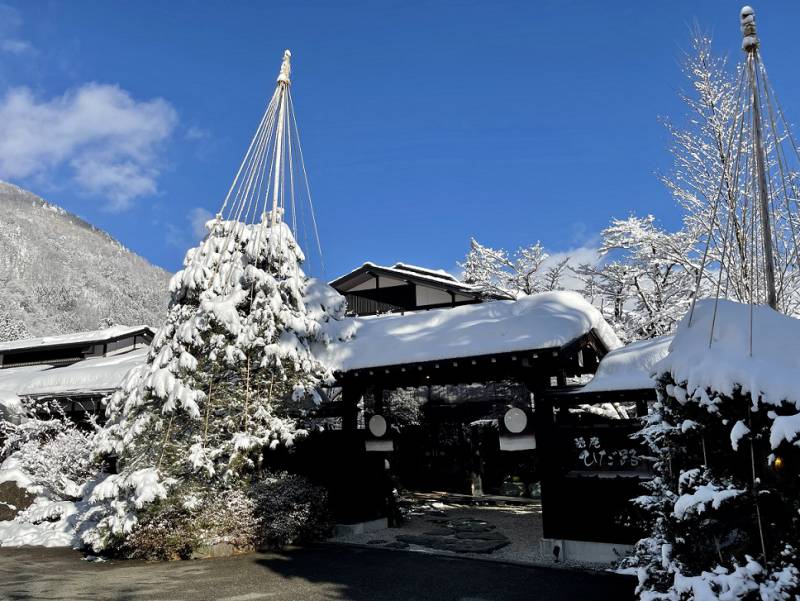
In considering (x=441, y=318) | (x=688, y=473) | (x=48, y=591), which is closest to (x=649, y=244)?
(x=441, y=318)

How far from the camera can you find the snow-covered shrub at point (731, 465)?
4414 millimetres

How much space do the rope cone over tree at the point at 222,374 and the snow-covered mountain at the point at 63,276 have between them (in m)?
43.6

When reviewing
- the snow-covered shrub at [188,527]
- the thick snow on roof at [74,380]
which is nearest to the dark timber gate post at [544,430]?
the snow-covered shrub at [188,527]

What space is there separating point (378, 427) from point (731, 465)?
8.40 metres

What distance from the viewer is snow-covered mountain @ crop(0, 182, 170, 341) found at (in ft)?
248

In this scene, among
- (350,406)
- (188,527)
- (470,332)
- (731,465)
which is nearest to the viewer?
(731,465)

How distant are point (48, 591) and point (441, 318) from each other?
8.59 meters

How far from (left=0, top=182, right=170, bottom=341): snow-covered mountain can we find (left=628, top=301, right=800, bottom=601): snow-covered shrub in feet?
172

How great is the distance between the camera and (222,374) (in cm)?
1114

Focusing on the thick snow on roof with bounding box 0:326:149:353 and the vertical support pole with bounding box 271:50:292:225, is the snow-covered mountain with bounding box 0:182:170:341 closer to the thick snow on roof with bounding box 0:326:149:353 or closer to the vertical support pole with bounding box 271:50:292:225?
the thick snow on roof with bounding box 0:326:149:353

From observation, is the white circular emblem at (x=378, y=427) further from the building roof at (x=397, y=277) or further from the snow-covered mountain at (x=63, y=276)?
the snow-covered mountain at (x=63, y=276)

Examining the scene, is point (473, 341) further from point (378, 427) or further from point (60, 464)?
point (60, 464)

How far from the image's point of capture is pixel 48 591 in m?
7.54

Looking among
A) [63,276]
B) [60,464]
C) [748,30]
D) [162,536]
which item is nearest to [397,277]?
[60,464]
